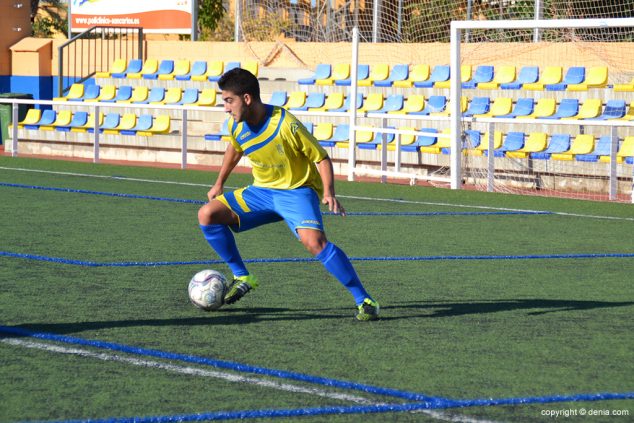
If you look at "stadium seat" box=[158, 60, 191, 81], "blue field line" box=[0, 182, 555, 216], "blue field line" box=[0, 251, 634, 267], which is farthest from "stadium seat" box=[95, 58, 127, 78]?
"blue field line" box=[0, 251, 634, 267]

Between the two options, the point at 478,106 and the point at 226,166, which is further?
the point at 478,106

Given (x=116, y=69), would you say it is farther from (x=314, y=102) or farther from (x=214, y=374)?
(x=214, y=374)

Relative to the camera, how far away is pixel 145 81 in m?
26.6

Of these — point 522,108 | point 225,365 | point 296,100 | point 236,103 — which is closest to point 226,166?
point 236,103

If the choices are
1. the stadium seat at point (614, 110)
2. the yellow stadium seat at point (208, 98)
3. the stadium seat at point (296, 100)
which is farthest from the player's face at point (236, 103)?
the yellow stadium seat at point (208, 98)

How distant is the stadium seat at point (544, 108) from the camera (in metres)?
19.1

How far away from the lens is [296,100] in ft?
74.5

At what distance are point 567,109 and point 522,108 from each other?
2.87 ft

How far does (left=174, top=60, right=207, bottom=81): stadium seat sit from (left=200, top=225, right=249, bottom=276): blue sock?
1869cm

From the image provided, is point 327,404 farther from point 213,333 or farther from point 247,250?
point 247,250

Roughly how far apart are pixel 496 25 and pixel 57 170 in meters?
7.12

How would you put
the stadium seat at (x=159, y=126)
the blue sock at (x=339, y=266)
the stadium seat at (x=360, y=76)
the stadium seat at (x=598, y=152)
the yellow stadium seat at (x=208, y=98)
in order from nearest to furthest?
the blue sock at (x=339, y=266) < the stadium seat at (x=598, y=152) < the stadium seat at (x=360, y=76) < the stadium seat at (x=159, y=126) < the yellow stadium seat at (x=208, y=98)

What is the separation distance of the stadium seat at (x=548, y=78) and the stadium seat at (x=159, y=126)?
7.12 metres

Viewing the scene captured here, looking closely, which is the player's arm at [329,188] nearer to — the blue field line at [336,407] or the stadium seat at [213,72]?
the blue field line at [336,407]
